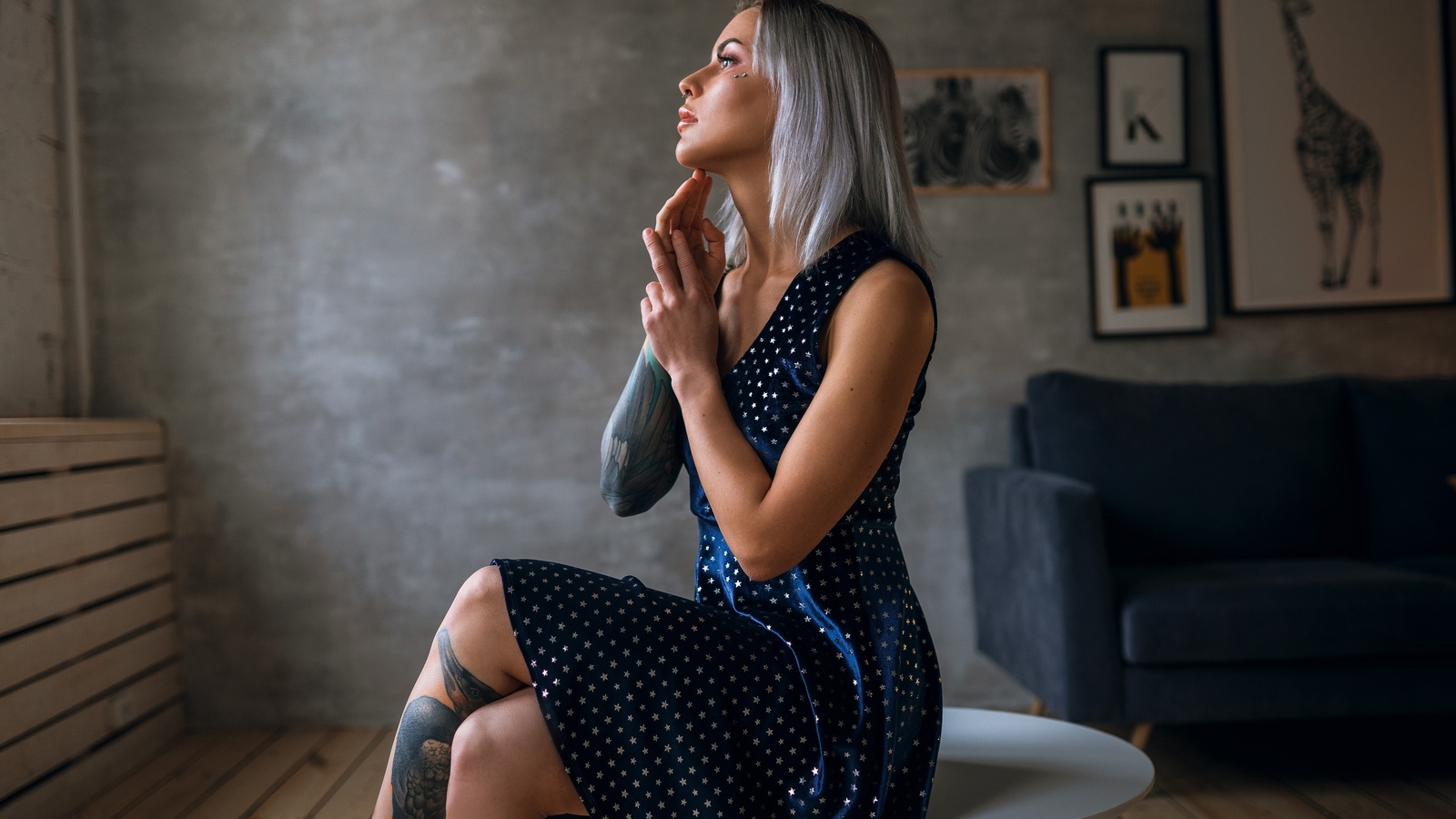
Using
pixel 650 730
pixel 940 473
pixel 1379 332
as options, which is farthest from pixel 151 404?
pixel 1379 332

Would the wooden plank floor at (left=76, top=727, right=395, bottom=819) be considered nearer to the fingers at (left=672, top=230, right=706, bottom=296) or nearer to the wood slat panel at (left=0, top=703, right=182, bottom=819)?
the wood slat panel at (left=0, top=703, right=182, bottom=819)

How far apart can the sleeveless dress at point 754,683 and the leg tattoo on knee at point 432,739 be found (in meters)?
0.07

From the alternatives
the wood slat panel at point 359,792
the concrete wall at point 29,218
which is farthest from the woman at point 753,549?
the concrete wall at point 29,218

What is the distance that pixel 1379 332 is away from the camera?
3.12m

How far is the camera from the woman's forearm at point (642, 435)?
121 cm

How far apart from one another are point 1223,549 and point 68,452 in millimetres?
2753

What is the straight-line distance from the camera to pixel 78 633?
7.81 feet

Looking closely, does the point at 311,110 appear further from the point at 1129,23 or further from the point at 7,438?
the point at 1129,23

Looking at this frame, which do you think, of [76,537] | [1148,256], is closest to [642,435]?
[76,537]

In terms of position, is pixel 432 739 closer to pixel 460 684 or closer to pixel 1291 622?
pixel 460 684

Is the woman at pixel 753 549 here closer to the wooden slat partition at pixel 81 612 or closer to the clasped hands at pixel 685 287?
the clasped hands at pixel 685 287

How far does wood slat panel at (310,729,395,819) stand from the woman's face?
1384 mm

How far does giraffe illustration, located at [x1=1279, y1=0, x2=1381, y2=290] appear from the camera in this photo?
3.08 meters

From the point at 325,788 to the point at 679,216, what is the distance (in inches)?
69.6
